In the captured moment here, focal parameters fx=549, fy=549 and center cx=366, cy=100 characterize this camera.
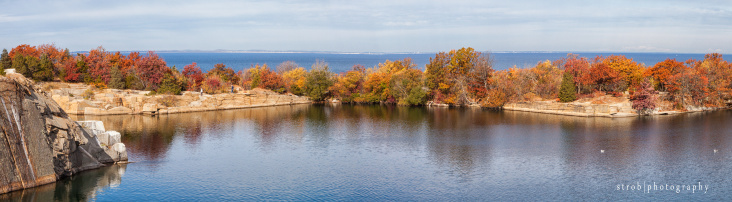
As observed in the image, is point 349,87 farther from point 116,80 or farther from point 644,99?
point 644,99

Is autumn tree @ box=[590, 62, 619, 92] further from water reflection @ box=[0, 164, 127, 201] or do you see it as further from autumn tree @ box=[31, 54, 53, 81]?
autumn tree @ box=[31, 54, 53, 81]

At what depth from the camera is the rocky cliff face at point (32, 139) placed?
28922 mm

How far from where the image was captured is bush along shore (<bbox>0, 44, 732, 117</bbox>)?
203 feet

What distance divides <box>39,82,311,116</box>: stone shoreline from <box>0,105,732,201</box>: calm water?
16.2ft

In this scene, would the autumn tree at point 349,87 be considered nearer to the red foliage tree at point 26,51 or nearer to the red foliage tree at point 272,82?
the red foliage tree at point 272,82

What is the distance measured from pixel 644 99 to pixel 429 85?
85.2 feet

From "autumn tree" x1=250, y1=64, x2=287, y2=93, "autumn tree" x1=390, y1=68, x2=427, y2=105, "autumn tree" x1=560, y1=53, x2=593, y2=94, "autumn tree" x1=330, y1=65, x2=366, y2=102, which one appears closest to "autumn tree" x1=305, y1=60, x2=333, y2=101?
"autumn tree" x1=330, y1=65, x2=366, y2=102

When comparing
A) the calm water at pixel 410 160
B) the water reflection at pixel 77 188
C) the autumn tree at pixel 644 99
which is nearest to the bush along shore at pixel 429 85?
the autumn tree at pixel 644 99

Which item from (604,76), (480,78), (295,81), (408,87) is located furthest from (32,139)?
(604,76)

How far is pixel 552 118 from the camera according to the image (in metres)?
58.1

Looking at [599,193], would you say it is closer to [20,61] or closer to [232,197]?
[232,197]

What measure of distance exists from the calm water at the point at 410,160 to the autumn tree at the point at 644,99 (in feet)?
9.75

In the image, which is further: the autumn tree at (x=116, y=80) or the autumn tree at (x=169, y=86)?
the autumn tree at (x=116, y=80)

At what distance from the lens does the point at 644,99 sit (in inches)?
2325
